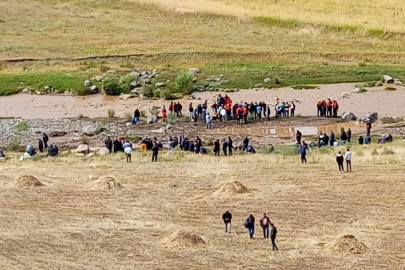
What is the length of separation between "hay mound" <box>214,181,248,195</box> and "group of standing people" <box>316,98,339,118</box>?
55.5ft

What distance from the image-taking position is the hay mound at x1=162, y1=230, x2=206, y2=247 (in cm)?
3100

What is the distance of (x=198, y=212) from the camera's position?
35000 millimetres

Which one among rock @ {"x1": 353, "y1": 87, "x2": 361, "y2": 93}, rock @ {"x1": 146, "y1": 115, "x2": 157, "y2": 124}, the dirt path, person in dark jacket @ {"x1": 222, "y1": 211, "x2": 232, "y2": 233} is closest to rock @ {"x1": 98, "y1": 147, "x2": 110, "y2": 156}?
rock @ {"x1": 146, "y1": 115, "x2": 157, "y2": 124}

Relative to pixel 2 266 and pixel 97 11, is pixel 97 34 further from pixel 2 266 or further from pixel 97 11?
pixel 2 266

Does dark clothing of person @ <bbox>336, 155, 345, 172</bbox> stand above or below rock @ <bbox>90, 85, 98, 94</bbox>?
above

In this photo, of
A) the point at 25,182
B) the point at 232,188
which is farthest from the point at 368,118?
the point at 25,182

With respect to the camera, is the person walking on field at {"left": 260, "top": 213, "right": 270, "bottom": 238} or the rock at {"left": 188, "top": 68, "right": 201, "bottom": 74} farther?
the rock at {"left": 188, "top": 68, "right": 201, "bottom": 74}

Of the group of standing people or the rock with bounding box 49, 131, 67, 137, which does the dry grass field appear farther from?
the group of standing people

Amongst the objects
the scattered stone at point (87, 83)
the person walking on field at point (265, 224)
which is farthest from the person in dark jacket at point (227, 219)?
the scattered stone at point (87, 83)

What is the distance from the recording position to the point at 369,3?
3270 inches

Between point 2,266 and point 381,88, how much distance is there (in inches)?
1407

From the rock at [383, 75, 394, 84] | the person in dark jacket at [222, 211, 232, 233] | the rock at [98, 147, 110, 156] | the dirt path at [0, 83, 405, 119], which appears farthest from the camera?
the rock at [383, 75, 394, 84]

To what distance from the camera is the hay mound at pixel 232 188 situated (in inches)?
1453

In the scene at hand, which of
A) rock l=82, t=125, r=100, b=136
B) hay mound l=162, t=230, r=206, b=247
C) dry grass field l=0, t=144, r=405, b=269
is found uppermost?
hay mound l=162, t=230, r=206, b=247
